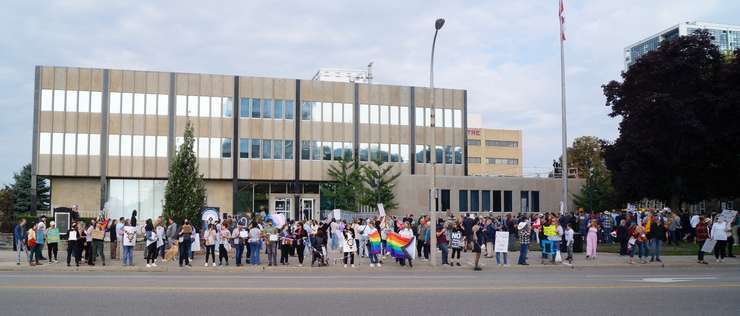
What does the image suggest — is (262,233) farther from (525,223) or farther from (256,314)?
(256,314)

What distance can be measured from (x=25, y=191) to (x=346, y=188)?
109 ft

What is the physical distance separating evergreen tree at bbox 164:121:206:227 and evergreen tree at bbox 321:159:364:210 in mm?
17530

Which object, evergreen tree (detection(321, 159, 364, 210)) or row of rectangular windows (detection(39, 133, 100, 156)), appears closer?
evergreen tree (detection(321, 159, 364, 210))

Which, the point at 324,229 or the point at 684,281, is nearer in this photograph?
the point at 684,281

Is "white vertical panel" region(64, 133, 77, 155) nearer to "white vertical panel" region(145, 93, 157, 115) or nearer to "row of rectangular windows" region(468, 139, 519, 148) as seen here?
"white vertical panel" region(145, 93, 157, 115)

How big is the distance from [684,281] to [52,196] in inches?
1928

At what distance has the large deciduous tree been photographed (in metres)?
38.5

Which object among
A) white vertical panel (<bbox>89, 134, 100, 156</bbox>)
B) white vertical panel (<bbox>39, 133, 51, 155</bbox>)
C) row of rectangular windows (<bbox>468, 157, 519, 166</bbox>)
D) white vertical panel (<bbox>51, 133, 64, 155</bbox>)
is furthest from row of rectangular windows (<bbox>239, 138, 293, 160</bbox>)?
row of rectangular windows (<bbox>468, 157, 519, 166</bbox>)

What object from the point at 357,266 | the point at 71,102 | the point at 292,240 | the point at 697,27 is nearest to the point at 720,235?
the point at 357,266

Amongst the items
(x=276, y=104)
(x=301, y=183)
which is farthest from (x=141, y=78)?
(x=301, y=183)

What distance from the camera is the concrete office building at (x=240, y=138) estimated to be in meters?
51.0

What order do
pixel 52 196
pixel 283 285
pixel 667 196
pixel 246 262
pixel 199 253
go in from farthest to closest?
pixel 52 196 → pixel 667 196 → pixel 199 253 → pixel 246 262 → pixel 283 285

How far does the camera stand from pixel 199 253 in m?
29.4

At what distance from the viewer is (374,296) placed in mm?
13578
